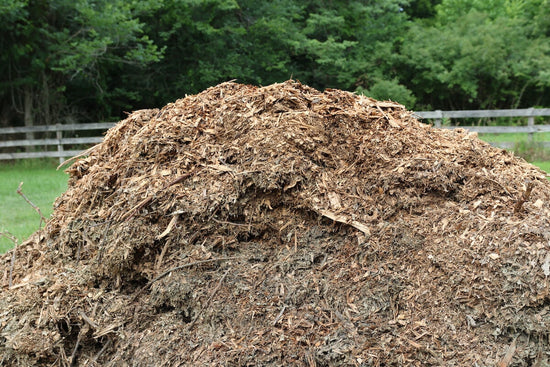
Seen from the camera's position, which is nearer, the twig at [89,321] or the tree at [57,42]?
the twig at [89,321]

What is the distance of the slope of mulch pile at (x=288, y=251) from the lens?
9.09 feet

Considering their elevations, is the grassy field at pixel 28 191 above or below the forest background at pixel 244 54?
below

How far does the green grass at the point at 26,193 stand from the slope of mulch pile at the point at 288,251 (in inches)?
106

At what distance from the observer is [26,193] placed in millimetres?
9516

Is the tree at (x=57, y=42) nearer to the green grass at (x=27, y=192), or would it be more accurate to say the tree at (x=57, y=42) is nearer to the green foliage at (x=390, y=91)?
the green grass at (x=27, y=192)

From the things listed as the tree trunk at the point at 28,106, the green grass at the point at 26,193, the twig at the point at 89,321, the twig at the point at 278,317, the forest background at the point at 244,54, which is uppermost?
the forest background at the point at 244,54

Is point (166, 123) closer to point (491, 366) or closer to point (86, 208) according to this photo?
point (86, 208)

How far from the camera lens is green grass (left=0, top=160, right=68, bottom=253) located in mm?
6574

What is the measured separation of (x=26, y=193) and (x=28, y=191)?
247mm

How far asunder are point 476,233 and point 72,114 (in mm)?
17415

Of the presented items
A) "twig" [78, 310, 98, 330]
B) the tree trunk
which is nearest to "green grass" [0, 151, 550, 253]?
the tree trunk

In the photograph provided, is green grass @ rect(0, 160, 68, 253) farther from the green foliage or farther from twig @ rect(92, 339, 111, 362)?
the green foliage

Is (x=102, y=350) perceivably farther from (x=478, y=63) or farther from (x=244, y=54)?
(x=478, y=63)

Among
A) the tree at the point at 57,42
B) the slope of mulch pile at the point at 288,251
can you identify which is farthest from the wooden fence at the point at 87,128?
the slope of mulch pile at the point at 288,251
